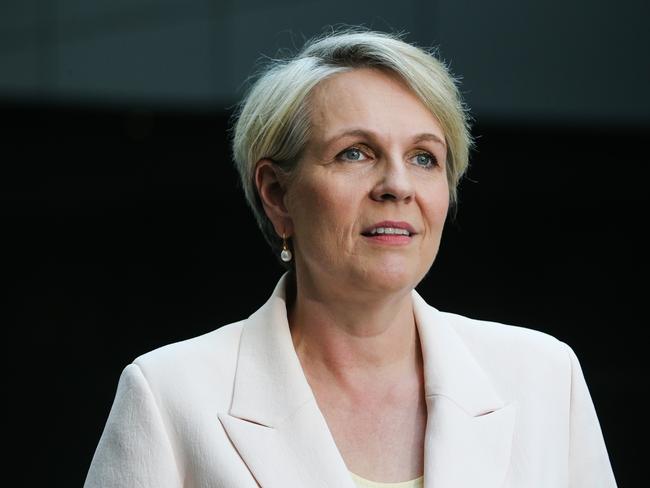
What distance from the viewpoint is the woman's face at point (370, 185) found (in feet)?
8.16

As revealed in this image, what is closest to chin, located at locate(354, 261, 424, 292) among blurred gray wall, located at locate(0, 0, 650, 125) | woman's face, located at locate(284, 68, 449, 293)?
woman's face, located at locate(284, 68, 449, 293)

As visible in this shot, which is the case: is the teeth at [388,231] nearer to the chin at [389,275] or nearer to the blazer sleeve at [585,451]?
the chin at [389,275]

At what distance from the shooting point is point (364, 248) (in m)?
2.49

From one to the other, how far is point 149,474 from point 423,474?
0.56m

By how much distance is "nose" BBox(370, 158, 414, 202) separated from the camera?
247 centimetres

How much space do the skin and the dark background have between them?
397 centimetres

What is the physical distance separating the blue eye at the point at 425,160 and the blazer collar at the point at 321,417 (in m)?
0.36

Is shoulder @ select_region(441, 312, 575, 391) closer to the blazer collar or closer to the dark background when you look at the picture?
the blazer collar

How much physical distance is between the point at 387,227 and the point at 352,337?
0.95 ft

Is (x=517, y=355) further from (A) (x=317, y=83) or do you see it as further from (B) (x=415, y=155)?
(A) (x=317, y=83)

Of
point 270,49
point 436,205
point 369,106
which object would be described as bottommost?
point 436,205

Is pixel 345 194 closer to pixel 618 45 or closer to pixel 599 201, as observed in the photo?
pixel 618 45

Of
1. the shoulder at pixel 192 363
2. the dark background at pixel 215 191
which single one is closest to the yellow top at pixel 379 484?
→ the shoulder at pixel 192 363

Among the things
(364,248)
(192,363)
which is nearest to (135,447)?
(192,363)
